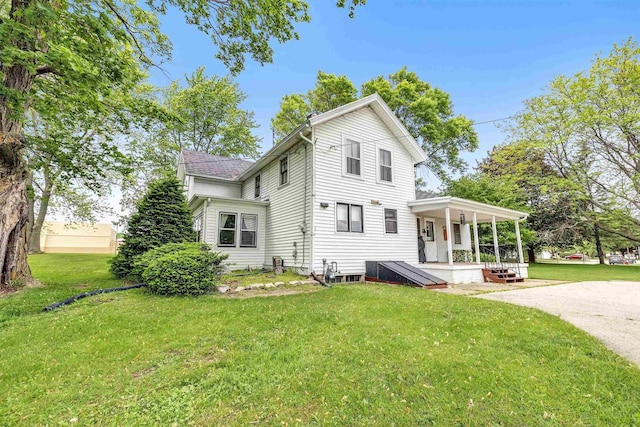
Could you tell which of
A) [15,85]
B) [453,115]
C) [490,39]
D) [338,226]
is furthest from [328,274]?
[453,115]

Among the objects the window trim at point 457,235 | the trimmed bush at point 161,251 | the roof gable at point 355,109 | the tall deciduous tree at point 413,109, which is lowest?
the trimmed bush at point 161,251

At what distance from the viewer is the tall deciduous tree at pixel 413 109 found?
69.1 ft

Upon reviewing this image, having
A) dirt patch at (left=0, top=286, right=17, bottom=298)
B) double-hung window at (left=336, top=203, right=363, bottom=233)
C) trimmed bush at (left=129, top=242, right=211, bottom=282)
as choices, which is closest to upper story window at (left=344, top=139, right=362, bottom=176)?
double-hung window at (left=336, top=203, right=363, bottom=233)

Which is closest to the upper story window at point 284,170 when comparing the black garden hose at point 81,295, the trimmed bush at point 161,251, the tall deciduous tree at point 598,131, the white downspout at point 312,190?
the white downspout at point 312,190

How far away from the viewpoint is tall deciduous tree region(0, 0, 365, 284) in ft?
17.2

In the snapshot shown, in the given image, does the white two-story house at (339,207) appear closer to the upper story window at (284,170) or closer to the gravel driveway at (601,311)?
the upper story window at (284,170)

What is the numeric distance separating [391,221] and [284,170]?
4929mm

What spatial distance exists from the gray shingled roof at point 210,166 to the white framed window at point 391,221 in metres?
9.41

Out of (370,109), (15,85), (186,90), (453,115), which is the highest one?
(186,90)

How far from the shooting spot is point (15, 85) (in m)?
6.49

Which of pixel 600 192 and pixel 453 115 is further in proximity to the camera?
pixel 453 115

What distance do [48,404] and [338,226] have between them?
28.0ft

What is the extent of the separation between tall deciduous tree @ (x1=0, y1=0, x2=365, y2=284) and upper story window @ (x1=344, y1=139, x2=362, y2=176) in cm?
420

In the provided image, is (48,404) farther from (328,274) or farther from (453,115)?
(453,115)
